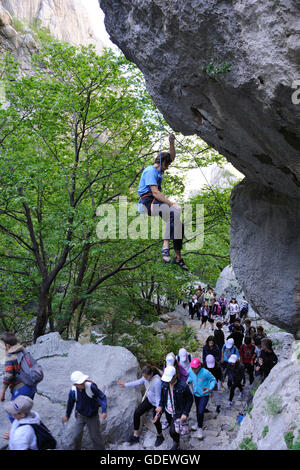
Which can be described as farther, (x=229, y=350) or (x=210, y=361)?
(x=229, y=350)

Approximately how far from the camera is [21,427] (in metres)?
3.99

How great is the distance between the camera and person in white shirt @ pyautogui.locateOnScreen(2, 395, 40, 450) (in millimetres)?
3934

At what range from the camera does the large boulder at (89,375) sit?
610 cm

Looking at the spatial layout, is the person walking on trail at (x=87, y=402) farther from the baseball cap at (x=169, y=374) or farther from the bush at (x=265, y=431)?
the bush at (x=265, y=431)

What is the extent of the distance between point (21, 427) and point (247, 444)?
3280mm

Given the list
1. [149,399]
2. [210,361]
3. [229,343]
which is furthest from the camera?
[229,343]

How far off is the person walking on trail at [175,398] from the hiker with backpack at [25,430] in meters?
2.17

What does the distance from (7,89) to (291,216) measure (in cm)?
877

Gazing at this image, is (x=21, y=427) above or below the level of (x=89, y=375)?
above

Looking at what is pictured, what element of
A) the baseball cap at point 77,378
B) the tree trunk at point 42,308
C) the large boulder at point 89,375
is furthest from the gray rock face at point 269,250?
the tree trunk at point 42,308

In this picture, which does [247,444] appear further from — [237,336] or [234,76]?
[234,76]

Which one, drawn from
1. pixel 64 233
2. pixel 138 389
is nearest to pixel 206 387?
pixel 138 389

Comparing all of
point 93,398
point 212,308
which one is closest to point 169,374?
point 93,398

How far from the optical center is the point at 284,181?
5.64 m
